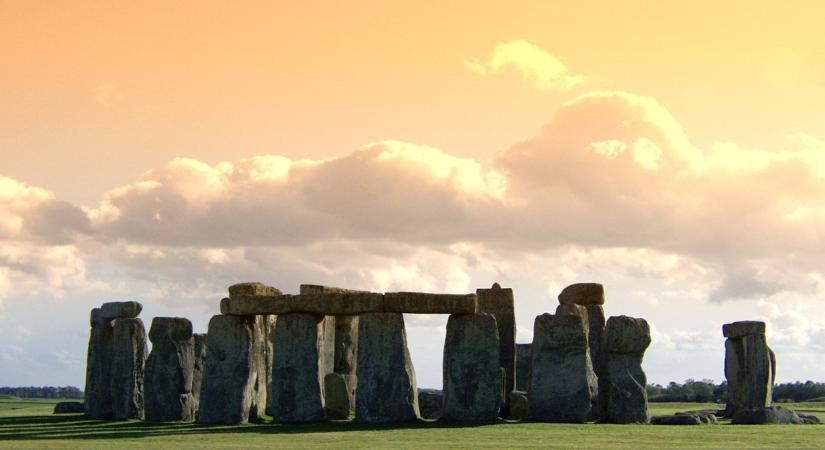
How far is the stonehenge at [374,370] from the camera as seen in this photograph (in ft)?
81.5

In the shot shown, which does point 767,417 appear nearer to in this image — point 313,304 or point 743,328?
point 743,328

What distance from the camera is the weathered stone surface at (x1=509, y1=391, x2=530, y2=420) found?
26344mm

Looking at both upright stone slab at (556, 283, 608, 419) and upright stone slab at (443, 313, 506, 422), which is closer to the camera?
upright stone slab at (443, 313, 506, 422)

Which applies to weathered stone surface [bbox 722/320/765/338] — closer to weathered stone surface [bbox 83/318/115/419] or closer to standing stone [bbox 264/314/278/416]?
standing stone [bbox 264/314/278/416]

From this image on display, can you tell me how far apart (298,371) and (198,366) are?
15.1 feet

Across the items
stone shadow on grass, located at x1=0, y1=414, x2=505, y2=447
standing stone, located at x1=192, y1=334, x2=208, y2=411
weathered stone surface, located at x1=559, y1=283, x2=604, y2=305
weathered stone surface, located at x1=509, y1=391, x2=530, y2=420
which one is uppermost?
weathered stone surface, located at x1=559, y1=283, x2=604, y2=305

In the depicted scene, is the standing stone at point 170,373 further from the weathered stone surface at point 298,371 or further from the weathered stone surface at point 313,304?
the weathered stone surface at point 298,371

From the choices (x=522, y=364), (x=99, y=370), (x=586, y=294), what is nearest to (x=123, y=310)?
(x=99, y=370)

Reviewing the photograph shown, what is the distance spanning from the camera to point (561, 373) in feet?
82.6

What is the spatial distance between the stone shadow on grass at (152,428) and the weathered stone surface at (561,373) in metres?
1.08

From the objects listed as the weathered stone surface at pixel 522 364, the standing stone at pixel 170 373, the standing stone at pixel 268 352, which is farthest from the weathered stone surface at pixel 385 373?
the weathered stone surface at pixel 522 364

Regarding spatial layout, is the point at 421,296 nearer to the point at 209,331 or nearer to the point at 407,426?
the point at 407,426

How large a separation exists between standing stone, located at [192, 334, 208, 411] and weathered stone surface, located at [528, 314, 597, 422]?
7920 mm

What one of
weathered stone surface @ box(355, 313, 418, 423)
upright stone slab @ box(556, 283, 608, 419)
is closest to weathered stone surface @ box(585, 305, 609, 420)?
upright stone slab @ box(556, 283, 608, 419)
